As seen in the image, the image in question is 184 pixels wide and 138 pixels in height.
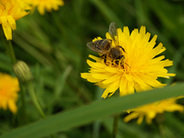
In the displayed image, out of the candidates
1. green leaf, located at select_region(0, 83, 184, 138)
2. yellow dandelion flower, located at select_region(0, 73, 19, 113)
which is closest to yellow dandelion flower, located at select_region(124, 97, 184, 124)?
green leaf, located at select_region(0, 83, 184, 138)

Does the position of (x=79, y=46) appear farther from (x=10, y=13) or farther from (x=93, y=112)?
(x=93, y=112)

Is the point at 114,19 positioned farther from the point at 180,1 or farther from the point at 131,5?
the point at 180,1

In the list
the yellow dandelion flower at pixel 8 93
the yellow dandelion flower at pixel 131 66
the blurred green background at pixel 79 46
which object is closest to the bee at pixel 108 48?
the yellow dandelion flower at pixel 131 66

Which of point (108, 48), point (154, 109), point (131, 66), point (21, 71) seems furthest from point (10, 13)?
point (154, 109)

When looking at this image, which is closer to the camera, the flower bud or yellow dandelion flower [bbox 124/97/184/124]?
the flower bud

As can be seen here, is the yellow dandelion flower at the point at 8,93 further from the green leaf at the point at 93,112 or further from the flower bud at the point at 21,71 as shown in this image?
the green leaf at the point at 93,112

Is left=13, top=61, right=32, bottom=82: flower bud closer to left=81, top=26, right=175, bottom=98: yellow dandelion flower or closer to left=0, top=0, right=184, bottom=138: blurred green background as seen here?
left=81, top=26, right=175, bottom=98: yellow dandelion flower
